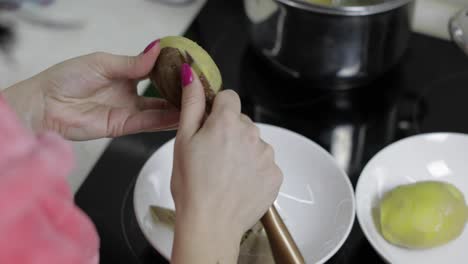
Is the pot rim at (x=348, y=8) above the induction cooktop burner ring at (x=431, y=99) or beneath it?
above

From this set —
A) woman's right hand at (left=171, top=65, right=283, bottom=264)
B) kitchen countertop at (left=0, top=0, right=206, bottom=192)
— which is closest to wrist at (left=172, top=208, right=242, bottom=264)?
woman's right hand at (left=171, top=65, right=283, bottom=264)

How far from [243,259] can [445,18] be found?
0.52 meters

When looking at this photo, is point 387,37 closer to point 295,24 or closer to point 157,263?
point 295,24

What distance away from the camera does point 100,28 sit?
1.01 m

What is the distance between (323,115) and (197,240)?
15.2 inches

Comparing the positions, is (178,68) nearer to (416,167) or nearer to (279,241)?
(279,241)

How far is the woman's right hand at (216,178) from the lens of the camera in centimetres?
50

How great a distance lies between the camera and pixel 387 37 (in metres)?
0.80

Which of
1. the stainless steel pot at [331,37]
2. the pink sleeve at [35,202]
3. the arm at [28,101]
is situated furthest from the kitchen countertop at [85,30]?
the pink sleeve at [35,202]

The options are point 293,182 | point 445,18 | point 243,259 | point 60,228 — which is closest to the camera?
point 60,228

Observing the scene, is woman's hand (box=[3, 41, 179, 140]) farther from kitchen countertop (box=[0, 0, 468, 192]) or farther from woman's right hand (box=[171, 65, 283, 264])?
kitchen countertop (box=[0, 0, 468, 192])

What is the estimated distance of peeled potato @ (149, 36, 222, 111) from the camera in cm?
58

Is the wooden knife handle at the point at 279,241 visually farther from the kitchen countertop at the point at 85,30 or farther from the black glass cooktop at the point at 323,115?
the kitchen countertop at the point at 85,30

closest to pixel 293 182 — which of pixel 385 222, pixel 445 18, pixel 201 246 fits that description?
pixel 385 222
